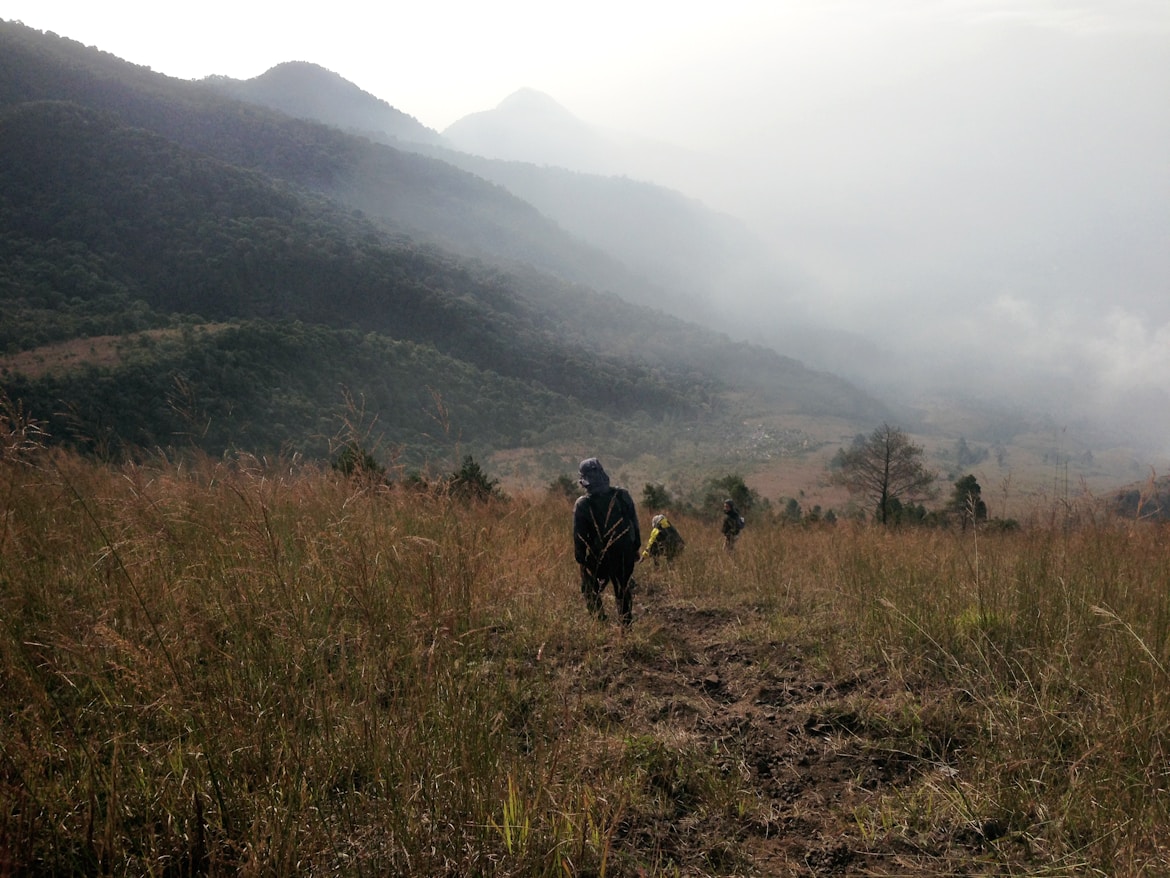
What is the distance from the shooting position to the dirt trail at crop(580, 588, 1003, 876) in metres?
2.16

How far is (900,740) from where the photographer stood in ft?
9.49

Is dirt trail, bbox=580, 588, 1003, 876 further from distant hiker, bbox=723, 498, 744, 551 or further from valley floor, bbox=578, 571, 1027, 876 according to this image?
distant hiker, bbox=723, 498, 744, 551

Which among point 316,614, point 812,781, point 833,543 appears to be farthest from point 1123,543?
point 316,614

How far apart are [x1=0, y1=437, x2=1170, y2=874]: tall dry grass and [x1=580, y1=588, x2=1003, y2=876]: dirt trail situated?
81 millimetres

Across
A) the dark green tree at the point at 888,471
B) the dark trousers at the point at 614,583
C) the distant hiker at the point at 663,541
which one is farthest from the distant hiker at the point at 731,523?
the dark green tree at the point at 888,471

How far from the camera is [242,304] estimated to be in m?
83.6

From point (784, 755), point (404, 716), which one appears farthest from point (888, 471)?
point (404, 716)

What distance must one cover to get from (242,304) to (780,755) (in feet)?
310

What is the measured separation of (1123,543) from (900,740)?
10.8 feet

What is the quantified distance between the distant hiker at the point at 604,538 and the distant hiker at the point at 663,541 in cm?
225


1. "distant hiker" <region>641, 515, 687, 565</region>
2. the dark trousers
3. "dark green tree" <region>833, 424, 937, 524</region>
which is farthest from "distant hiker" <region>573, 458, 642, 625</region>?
"dark green tree" <region>833, 424, 937, 524</region>

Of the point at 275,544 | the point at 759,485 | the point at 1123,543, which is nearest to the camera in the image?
the point at 275,544

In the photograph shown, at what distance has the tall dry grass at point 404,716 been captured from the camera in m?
1.81

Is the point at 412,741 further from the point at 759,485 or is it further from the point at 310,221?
the point at 310,221
